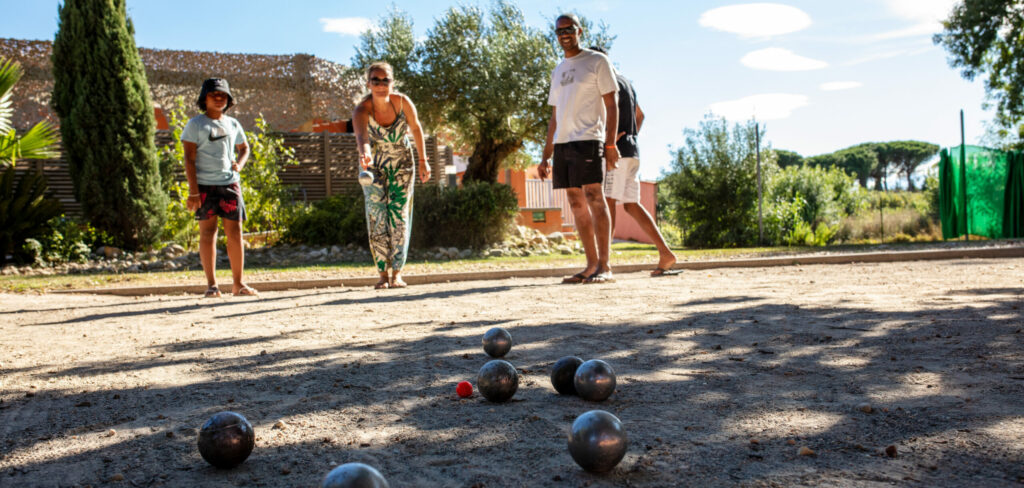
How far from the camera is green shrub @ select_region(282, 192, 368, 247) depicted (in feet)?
39.3

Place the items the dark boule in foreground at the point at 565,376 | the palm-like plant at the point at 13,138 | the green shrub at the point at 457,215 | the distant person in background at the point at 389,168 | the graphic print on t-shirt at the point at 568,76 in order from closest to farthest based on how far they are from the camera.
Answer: the dark boule in foreground at the point at 565,376, the graphic print on t-shirt at the point at 568,76, the distant person in background at the point at 389,168, the palm-like plant at the point at 13,138, the green shrub at the point at 457,215

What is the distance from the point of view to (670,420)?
2238 mm

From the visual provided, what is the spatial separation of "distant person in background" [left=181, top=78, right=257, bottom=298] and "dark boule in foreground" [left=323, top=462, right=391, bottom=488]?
205 inches

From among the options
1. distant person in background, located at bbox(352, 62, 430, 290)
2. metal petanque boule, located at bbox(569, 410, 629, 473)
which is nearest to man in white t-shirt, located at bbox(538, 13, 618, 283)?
distant person in background, located at bbox(352, 62, 430, 290)

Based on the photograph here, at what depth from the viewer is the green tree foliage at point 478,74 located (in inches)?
560

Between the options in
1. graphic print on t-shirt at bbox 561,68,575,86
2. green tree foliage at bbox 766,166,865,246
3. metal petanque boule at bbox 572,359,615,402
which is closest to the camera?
metal petanque boule at bbox 572,359,615,402

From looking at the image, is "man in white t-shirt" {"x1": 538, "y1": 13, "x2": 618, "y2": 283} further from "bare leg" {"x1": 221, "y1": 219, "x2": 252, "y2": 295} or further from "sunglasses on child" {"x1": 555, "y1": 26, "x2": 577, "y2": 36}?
"bare leg" {"x1": 221, "y1": 219, "x2": 252, "y2": 295}

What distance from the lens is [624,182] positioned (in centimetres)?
706

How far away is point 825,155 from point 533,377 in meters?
96.3

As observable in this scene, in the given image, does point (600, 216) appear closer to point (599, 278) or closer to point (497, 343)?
point (599, 278)

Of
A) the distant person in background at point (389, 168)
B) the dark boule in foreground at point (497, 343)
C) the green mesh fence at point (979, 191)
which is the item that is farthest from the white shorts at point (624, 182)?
the green mesh fence at point (979, 191)

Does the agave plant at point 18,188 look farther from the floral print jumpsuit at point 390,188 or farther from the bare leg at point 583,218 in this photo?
the bare leg at point 583,218

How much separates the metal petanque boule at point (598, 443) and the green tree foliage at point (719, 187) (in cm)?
1466

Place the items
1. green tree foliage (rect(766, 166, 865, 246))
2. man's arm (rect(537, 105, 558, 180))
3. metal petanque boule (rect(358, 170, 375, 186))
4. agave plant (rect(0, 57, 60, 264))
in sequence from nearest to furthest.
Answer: metal petanque boule (rect(358, 170, 375, 186)) < man's arm (rect(537, 105, 558, 180)) < agave plant (rect(0, 57, 60, 264)) < green tree foliage (rect(766, 166, 865, 246))
